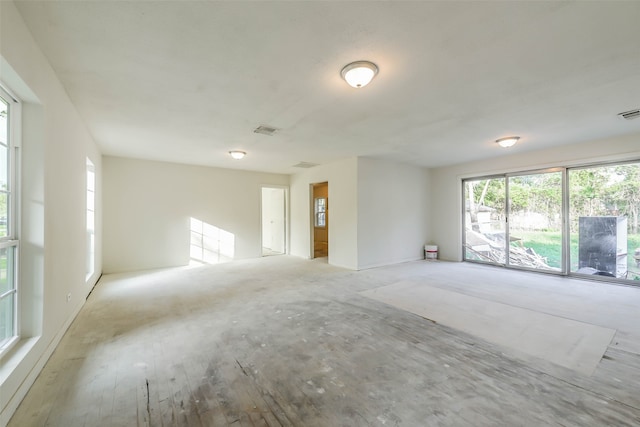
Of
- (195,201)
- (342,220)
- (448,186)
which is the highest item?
(448,186)

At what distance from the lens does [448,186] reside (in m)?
6.79

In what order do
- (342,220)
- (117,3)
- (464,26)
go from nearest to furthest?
(117,3) < (464,26) < (342,220)

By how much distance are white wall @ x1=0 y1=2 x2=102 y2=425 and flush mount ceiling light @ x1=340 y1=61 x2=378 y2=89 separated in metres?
2.23

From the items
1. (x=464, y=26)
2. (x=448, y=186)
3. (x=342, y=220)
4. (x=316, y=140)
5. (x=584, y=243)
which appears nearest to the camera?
(x=464, y=26)

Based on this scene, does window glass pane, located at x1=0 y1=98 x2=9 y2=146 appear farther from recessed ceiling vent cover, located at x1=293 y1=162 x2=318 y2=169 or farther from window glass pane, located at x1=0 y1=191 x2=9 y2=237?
recessed ceiling vent cover, located at x1=293 y1=162 x2=318 y2=169

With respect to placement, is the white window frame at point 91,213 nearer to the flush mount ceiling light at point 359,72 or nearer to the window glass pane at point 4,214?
the window glass pane at point 4,214

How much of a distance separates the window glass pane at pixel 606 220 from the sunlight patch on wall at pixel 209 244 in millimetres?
7676

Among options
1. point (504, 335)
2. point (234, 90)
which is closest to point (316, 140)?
point (234, 90)

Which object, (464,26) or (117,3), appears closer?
(117,3)

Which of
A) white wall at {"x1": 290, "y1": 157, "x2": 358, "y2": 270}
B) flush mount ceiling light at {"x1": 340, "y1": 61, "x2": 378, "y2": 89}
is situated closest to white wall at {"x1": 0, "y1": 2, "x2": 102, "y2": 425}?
flush mount ceiling light at {"x1": 340, "y1": 61, "x2": 378, "y2": 89}

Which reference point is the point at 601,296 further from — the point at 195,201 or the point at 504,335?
the point at 195,201

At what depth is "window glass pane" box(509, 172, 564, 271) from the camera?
201 inches

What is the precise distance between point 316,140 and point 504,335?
145 inches

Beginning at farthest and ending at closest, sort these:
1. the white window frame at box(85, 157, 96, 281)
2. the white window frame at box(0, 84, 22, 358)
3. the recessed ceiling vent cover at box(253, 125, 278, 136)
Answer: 1. the white window frame at box(85, 157, 96, 281)
2. the recessed ceiling vent cover at box(253, 125, 278, 136)
3. the white window frame at box(0, 84, 22, 358)
